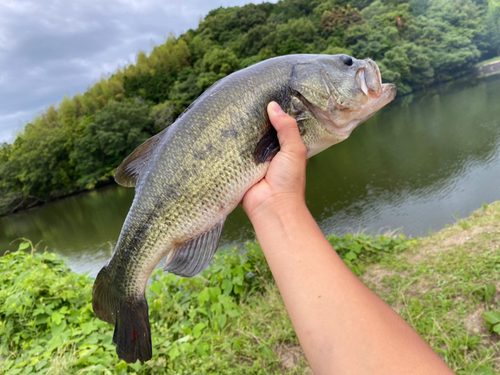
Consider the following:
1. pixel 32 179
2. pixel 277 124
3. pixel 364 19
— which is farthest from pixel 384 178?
pixel 364 19

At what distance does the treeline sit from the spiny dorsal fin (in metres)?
40.5

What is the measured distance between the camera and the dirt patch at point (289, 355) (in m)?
3.00

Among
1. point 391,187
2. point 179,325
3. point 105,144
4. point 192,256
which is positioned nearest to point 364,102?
point 192,256

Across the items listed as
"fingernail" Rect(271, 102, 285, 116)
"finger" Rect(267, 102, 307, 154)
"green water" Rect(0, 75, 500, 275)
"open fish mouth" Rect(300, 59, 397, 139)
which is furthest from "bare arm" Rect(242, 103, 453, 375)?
"green water" Rect(0, 75, 500, 275)

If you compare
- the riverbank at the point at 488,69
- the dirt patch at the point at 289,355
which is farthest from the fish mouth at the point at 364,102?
the riverbank at the point at 488,69

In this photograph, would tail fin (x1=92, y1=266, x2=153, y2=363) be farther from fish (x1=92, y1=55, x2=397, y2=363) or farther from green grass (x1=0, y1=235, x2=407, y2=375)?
green grass (x1=0, y1=235, x2=407, y2=375)

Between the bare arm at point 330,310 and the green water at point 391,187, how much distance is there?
13.4ft

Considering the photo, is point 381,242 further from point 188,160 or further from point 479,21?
point 479,21

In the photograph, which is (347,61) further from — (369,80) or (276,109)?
(276,109)

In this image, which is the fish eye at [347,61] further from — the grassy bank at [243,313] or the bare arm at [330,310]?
the grassy bank at [243,313]

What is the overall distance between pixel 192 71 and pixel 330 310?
2296 inches

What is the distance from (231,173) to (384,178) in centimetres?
1418

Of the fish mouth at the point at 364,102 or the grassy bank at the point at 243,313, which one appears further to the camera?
the grassy bank at the point at 243,313

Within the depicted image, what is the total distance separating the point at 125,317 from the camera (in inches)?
73.6
